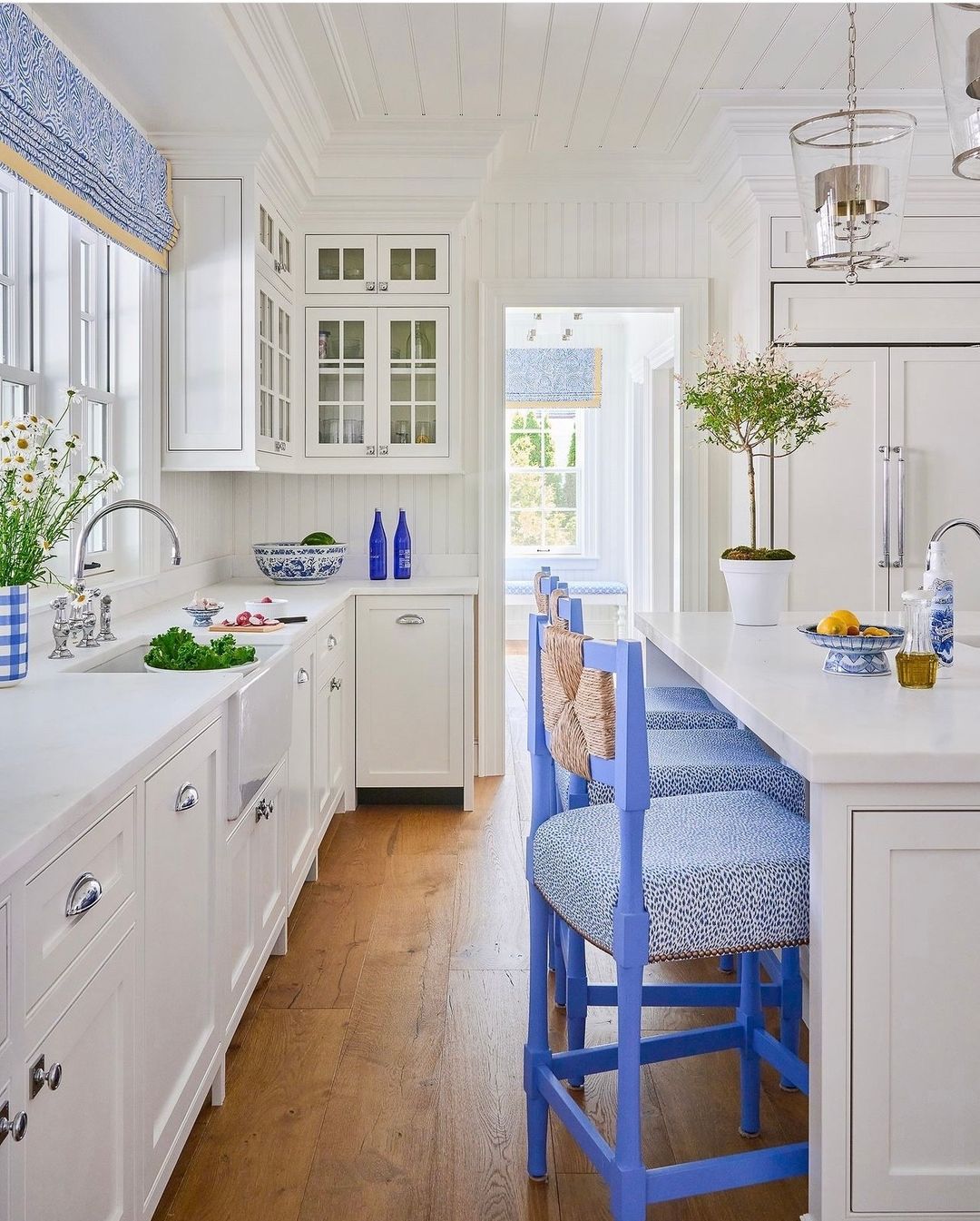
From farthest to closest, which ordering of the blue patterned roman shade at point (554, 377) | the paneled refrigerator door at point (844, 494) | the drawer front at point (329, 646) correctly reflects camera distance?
the blue patterned roman shade at point (554, 377)
the paneled refrigerator door at point (844, 494)
the drawer front at point (329, 646)

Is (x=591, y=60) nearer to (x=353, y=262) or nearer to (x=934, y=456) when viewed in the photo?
(x=353, y=262)

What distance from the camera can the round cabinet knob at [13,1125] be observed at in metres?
1.00

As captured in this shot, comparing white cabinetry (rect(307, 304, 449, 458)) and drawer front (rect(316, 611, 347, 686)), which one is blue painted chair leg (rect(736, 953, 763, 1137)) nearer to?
drawer front (rect(316, 611, 347, 686))

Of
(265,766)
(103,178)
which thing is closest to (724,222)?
(103,178)

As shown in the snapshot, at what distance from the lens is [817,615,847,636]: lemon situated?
2109mm

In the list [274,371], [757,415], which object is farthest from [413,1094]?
[274,371]

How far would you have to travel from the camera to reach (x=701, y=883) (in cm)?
154

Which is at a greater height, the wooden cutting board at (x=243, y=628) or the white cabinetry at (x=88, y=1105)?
the wooden cutting board at (x=243, y=628)

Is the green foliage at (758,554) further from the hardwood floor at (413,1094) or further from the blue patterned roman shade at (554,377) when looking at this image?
the blue patterned roman shade at (554,377)

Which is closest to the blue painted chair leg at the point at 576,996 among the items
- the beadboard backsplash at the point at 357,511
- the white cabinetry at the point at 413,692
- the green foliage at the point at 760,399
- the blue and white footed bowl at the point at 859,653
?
the blue and white footed bowl at the point at 859,653

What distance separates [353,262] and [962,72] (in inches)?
120

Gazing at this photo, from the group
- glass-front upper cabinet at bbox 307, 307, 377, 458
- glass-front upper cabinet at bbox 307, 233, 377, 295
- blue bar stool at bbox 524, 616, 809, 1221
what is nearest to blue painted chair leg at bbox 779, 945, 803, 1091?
blue bar stool at bbox 524, 616, 809, 1221

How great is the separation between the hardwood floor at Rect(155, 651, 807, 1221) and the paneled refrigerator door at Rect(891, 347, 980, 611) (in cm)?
218

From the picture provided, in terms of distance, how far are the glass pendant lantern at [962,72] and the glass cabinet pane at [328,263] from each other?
3.00 metres
